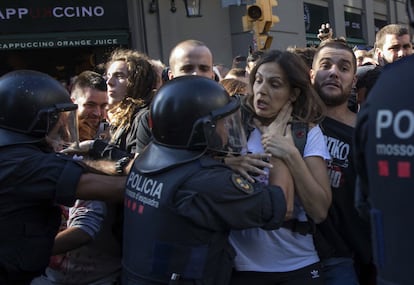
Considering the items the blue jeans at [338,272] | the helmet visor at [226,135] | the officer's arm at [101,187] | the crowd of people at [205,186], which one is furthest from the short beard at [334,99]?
the officer's arm at [101,187]

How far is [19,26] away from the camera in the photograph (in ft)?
36.7

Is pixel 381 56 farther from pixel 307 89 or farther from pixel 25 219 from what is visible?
pixel 25 219

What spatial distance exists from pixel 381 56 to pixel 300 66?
111 inches

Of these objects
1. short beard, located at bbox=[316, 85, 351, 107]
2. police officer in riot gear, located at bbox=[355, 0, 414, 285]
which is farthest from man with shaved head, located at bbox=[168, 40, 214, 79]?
police officer in riot gear, located at bbox=[355, 0, 414, 285]

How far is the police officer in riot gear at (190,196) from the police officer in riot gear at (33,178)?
247 mm

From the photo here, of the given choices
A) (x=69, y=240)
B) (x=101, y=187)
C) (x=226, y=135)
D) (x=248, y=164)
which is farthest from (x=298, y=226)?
(x=69, y=240)

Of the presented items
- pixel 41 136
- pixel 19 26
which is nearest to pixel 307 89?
pixel 41 136

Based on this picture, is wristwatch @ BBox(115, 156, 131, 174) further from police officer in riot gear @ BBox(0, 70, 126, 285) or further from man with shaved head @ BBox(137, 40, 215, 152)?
man with shaved head @ BBox(137, 40, 215, 152)

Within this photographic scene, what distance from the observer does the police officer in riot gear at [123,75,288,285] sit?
2236 mm

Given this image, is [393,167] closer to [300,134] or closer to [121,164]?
[300,134]

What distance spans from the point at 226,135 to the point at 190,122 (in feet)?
0.51

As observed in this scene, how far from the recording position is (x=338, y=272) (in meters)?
2.97

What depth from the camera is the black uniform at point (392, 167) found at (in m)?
1.79

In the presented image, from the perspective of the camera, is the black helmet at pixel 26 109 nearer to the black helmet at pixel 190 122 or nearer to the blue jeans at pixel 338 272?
the black helmet at pixel 190 122
